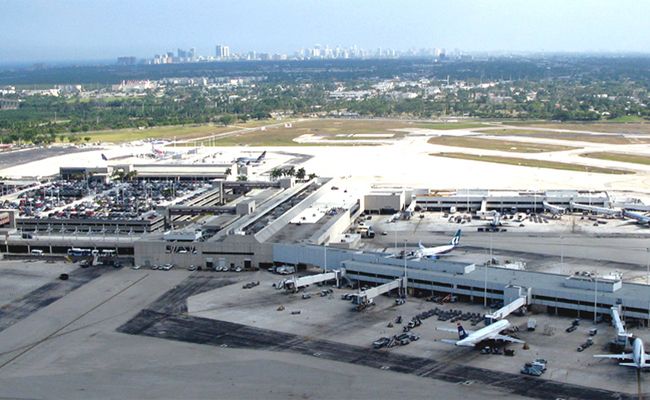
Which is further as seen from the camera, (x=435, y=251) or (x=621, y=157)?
(x=621, y=157)

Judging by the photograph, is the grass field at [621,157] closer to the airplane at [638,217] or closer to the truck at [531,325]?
the airplane at [638,217]

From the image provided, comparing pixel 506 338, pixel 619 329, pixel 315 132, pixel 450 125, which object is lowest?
pixel 315 132

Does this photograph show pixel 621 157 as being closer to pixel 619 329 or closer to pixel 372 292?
pixel 372 292

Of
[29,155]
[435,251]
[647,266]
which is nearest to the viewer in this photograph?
[647,266]

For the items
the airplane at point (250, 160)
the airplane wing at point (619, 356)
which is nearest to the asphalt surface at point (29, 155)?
the airplane at point (250, 160)

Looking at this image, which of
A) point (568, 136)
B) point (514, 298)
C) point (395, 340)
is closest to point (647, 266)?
point (514, 298)

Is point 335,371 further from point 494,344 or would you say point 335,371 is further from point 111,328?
point 111,328

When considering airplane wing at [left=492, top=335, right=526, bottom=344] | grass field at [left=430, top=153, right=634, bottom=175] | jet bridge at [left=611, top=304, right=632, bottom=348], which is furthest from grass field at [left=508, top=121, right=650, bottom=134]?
airplane wing at [left=492, top=335, right=526, bottom=344]
